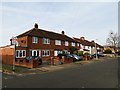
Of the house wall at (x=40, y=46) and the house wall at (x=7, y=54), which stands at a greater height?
the house wall at (x=40, y=46)

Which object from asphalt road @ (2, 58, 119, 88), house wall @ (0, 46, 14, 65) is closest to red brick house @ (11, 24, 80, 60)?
house wall @ (0, 46, 14, 65)

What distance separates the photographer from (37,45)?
140 ft

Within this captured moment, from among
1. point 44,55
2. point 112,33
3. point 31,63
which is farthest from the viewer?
point 112,33

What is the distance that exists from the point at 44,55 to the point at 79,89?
34.0 m

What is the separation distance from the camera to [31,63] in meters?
25.9

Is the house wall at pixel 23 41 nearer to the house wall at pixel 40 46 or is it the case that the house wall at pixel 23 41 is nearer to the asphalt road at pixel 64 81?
the house wall at pixel 40 46

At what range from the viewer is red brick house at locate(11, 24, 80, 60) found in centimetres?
3922

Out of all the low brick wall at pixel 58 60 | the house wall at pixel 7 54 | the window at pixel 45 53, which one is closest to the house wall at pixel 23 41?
the house wall at pixel 7 54

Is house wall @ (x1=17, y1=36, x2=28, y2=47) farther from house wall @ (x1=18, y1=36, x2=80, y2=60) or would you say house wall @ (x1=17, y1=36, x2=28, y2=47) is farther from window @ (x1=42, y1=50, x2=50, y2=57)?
window @ (x1=42, y1=50, x2=50, y2=57)

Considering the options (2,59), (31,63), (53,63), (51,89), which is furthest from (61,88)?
(2,59)

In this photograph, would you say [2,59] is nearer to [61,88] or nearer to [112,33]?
[61,88]

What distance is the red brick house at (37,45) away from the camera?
39219 millimetres

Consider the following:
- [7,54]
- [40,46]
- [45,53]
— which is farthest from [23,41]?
[45,53]

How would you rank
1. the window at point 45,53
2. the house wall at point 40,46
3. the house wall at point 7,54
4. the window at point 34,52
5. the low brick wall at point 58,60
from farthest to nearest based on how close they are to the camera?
the window at point 45,53
the window at point 34,52
the house wall at point 40,46
the house wall at point 7,54
the low brick wall at point 58,60
